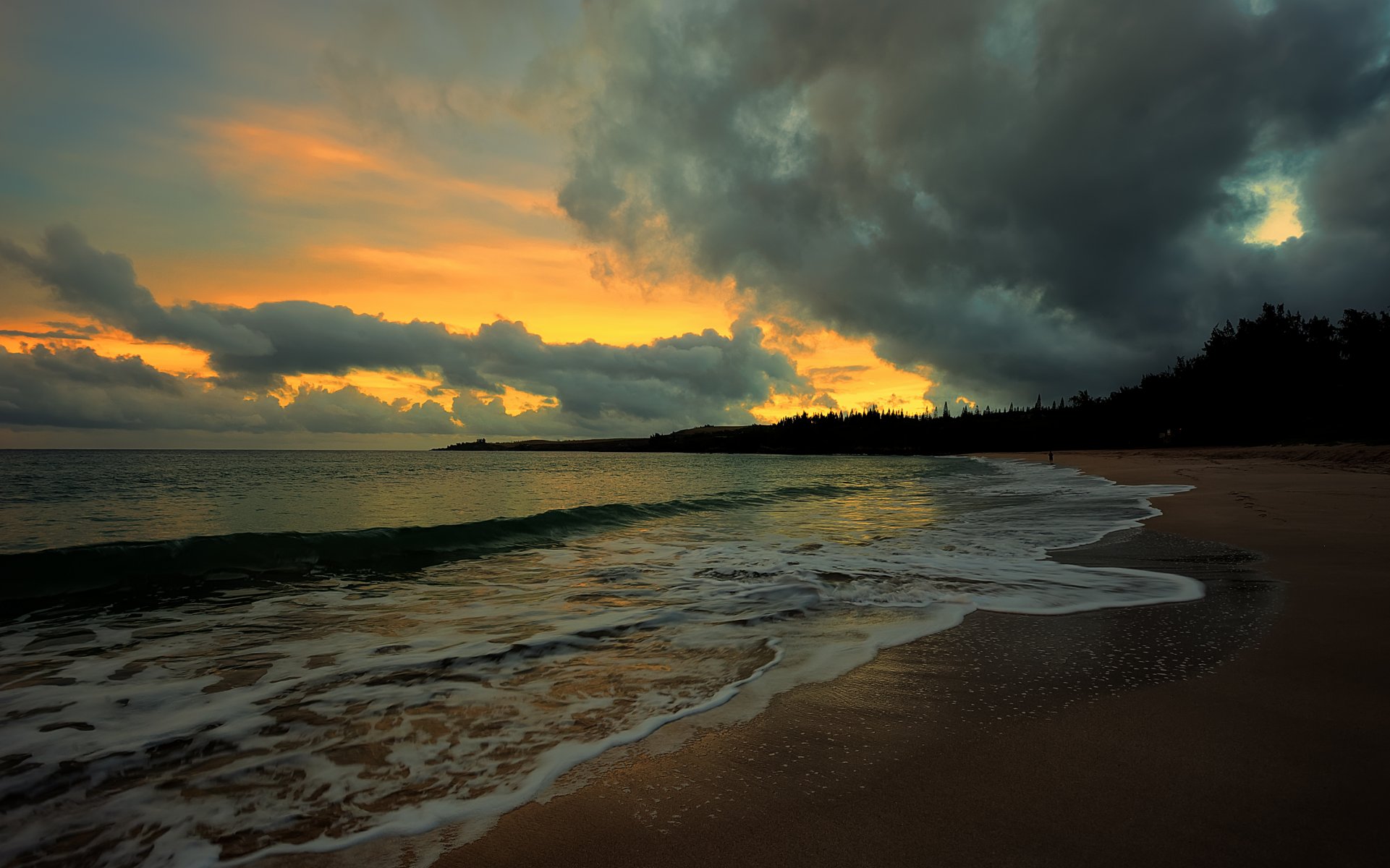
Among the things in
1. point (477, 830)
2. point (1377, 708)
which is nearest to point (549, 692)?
point (477, 830)

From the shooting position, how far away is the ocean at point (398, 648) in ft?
9.85

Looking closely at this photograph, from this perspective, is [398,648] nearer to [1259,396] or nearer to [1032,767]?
[1032,767]

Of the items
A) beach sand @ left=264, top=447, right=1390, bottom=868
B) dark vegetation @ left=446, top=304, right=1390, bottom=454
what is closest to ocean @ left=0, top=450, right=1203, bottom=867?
beach sand @ left=264, top=447, right=1390, bottom=868

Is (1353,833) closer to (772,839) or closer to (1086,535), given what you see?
(772,839)

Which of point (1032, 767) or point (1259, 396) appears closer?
point (1032, 767)

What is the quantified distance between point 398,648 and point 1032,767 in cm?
507

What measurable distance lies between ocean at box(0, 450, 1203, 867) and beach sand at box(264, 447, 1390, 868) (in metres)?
0.45

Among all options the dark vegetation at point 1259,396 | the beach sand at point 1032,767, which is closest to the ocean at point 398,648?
the beach sand at point 1032,767

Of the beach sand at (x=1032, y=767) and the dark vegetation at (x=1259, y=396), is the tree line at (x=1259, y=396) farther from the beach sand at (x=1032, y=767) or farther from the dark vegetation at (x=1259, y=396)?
the beach sand at (x=1032, y=767)

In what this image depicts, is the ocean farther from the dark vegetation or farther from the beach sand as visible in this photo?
the dark vegetation

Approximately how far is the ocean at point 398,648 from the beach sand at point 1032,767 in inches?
17.5

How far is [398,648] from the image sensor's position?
5.57 m

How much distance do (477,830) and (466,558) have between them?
9684 mm

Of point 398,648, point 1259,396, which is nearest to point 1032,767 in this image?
point 398,648
